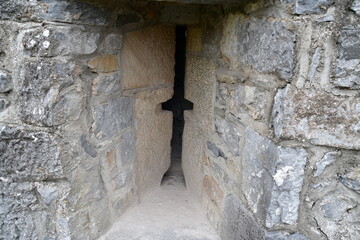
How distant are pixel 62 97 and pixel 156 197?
971mm

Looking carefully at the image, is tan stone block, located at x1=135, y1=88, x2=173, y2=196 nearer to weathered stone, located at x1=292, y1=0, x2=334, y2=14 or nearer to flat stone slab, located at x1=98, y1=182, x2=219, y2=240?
flat stone slab, located at x1=98, y1=182, x2=219, y2=240

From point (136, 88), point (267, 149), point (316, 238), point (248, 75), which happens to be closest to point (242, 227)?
point (316, 238)

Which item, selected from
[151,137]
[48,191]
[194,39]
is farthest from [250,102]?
[48,191]

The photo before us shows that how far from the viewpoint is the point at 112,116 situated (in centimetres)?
146

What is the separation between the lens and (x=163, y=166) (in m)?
2.02

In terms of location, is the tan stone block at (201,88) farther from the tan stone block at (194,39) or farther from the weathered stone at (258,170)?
the weathered stone at (258,170)

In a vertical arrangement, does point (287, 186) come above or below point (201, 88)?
below

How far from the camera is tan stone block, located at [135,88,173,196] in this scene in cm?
170

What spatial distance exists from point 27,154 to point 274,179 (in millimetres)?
977

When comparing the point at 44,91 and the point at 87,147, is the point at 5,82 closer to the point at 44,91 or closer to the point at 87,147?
the point at 44,91

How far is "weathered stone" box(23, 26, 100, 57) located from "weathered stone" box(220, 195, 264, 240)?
0.93m

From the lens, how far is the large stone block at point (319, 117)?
0.93 m

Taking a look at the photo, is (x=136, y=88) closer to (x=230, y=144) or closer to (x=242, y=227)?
(x=230, y=144)

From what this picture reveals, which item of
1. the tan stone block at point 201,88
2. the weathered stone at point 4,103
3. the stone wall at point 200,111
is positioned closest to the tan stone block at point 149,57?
the stone wall at point 200,111
